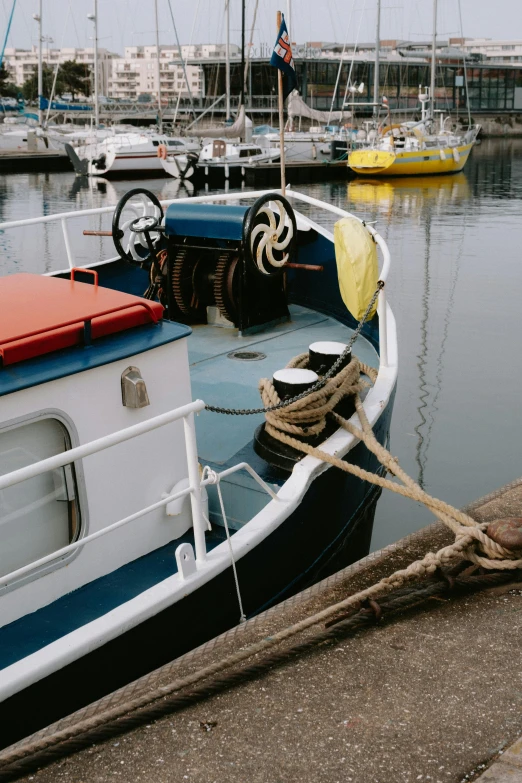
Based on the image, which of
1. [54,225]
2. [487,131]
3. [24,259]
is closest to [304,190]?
[54,225]

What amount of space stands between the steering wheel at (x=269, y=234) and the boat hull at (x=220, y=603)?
205cm

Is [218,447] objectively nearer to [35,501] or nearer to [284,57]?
[35,501]

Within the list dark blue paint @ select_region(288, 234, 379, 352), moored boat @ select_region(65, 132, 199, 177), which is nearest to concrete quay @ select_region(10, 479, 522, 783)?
dark blue paint @ select_region(288, 234, 379, 352)

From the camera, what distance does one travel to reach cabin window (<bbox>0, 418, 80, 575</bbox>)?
3576mm

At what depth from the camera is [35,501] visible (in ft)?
12.1

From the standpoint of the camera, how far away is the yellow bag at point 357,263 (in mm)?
6316

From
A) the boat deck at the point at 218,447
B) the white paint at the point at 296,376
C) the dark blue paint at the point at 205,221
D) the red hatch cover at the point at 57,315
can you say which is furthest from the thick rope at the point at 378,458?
the dark blue paint at the point at 205,221

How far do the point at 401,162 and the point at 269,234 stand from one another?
4113cm

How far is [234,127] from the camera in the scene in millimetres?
48938

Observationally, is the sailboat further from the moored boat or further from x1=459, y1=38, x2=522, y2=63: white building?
x1=459, y1=38, x2=522, y2=63: white building

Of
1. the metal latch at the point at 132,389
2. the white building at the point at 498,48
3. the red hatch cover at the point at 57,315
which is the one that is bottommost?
the metal latch at the point at 132,389

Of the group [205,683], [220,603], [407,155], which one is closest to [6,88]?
[407,155]

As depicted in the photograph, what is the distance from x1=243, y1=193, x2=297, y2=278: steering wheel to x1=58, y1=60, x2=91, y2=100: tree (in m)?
118

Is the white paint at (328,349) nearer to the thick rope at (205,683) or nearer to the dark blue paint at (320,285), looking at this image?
the thick rope at (205,683)
